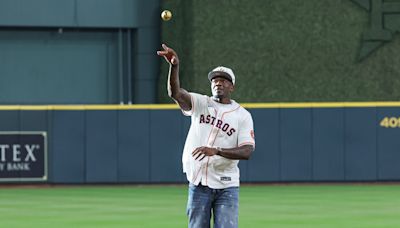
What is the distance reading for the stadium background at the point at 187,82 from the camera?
23844 millimetres

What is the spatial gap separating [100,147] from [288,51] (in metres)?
5.81

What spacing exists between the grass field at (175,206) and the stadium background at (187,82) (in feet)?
2.08

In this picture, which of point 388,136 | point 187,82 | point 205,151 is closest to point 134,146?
point 187,82

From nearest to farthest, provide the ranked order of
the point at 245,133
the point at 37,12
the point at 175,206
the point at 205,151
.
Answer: the point at 205,151, the point at 245,133, the point at 175,206, the point at 37,12

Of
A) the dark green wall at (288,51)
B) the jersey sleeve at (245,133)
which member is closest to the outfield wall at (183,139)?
the dark green wall at (288,51)

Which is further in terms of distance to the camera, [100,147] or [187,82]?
[187,82]

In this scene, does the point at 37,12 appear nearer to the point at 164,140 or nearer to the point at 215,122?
the point at 164,140

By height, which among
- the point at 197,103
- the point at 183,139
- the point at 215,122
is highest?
the point at 197,103

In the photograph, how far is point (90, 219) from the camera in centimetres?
1559

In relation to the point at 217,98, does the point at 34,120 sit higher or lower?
lower

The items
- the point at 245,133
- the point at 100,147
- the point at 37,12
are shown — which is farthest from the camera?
the point at 37,12

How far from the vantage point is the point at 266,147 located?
78.7 feet

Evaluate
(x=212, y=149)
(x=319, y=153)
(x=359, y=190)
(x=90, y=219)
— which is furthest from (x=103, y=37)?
(x=212, y=149)

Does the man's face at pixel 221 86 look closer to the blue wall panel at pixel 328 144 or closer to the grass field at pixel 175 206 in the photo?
the grass field at pixel 175 206
